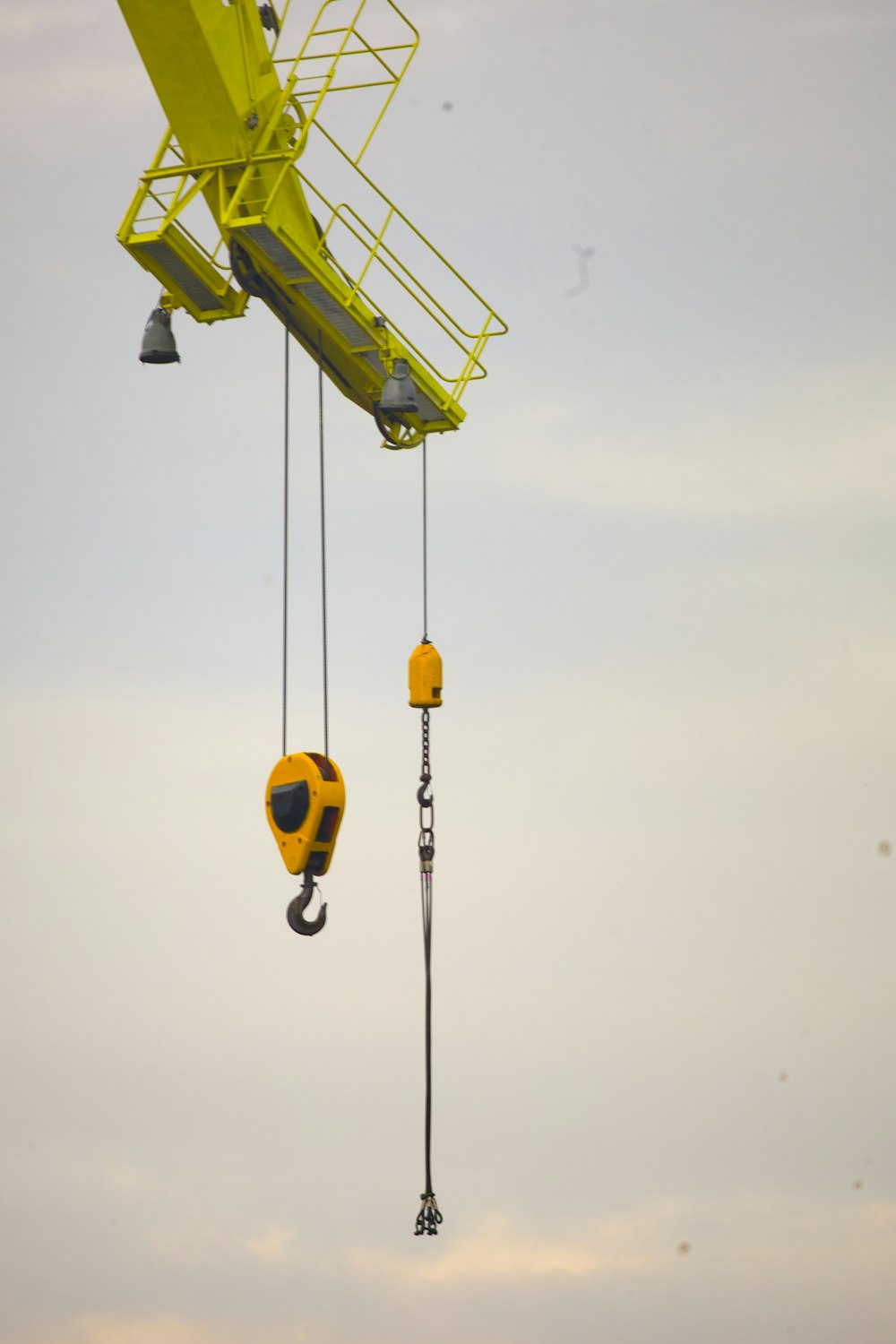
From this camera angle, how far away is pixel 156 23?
493 inches

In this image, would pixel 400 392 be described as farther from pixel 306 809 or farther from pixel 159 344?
pixel 306 809

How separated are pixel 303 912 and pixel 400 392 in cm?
310

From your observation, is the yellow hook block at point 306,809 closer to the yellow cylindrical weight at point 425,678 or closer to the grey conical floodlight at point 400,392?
the yellow cylindrical weight at point 425,678

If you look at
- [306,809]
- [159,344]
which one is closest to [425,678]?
[306,809]

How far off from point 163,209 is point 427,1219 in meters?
6.01

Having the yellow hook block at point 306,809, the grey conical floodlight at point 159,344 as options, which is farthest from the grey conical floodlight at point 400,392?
the yellow hook block at point 306,809

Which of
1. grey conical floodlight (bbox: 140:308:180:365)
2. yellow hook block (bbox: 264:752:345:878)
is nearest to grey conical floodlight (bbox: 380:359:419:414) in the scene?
grey conical floodlight (bbox: 140:308:180:365)

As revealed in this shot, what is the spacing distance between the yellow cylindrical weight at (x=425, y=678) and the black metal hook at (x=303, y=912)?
124 cm

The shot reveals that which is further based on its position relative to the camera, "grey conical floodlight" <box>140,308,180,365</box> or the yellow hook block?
"grey conical floodlight" <box>140,308,180,365</box>

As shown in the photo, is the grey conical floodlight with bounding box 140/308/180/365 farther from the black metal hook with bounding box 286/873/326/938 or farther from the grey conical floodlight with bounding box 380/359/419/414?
the black metal hook with bounding box 286/873/326/938

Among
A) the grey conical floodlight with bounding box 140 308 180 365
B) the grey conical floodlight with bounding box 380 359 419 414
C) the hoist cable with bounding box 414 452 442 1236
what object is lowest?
the hoist cable with bounding box 414 452 442 1236

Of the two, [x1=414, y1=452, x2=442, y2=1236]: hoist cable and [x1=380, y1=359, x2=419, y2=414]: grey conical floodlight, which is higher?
[x1=380, y1=359, x2=419, y2=414]: grey conical floodlight

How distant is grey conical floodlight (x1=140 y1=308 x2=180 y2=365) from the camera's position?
1319 centimetres

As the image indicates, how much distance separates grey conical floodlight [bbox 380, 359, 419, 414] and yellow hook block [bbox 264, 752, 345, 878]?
82.8 inches
